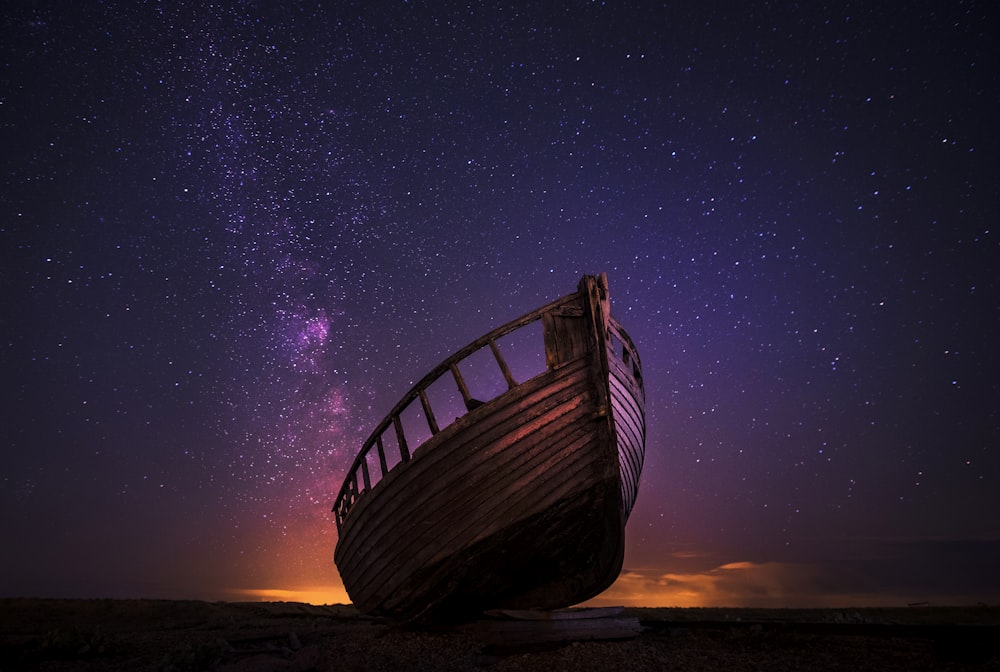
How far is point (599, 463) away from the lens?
7.00 m

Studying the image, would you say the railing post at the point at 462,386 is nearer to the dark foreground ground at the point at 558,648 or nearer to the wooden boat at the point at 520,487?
the wooden boat at the point at 520,487

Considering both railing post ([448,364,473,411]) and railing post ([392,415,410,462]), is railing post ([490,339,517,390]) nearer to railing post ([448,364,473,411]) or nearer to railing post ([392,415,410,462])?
railing post ([448,364,473,411])

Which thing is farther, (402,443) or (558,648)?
(402,443)

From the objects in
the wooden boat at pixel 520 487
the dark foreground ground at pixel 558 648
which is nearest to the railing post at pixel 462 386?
the wooden boat at pixel 520 487

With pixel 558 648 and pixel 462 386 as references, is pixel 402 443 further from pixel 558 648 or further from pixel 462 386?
pixel 558 648

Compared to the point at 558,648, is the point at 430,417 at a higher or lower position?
higher

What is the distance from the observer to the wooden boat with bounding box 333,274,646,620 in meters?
6.80

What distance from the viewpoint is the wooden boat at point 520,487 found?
6.80 meters

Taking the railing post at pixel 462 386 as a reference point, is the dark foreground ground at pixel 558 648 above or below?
below

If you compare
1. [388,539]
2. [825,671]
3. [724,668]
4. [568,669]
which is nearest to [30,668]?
[388,539]

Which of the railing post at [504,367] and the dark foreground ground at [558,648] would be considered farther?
the railing post at [504,367]

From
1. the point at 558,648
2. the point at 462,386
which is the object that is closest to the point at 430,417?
the point at 462,386

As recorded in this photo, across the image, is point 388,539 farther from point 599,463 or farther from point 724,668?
point 724,668

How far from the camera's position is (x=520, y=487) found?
6777 mm
